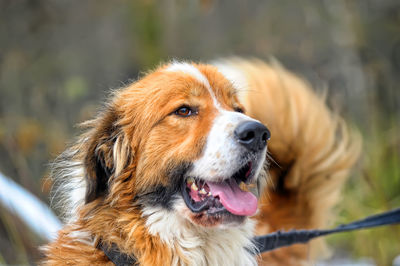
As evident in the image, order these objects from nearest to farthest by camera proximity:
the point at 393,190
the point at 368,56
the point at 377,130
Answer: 1. the point at 377,130
2. the point at 393,190
3. the point at 368,56

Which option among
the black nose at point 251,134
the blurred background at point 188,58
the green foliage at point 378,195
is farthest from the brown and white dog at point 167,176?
the green foliage at point 378,195

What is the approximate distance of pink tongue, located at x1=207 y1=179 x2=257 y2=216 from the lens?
2.28 metres

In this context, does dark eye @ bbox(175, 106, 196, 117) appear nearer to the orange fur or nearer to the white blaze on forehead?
the white blaze on forehead

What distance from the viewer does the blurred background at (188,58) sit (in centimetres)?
465

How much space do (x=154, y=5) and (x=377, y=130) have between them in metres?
4.90

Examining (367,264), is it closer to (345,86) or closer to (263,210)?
(263,210)

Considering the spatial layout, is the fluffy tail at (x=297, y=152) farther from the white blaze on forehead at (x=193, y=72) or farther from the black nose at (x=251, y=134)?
the black nose at (x=251, y=134)

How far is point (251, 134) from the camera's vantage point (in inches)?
88.4

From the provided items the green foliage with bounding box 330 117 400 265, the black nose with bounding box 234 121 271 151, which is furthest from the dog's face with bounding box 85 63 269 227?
the green foliage with bounding box 330 117 400 265

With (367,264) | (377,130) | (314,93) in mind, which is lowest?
(367,264)

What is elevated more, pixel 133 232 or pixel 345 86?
pixel 133 232

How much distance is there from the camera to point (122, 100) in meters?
2.72

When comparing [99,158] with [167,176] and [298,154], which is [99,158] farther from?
[298,154]

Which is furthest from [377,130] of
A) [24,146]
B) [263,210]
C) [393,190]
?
[24,146]
